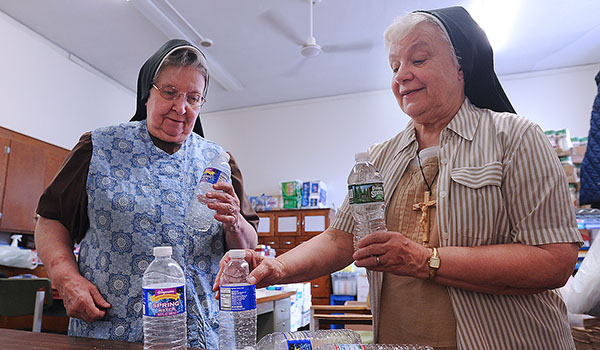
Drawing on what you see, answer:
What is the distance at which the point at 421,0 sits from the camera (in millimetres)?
4988

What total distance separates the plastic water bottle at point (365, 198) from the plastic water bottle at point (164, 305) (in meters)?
0.50

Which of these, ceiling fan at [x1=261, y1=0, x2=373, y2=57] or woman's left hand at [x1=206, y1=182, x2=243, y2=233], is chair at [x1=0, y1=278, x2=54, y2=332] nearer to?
woman's left hand at [x1=206, y1=182, x2=243, y2=233]

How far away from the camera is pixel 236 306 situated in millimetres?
1022

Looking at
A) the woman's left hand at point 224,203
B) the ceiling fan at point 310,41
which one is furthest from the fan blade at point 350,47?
the woman's left hand at point 224,203

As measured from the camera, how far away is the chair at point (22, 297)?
10.6ft

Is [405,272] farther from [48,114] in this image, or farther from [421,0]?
[48,114]

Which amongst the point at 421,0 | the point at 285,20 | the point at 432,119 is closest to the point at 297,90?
the point at 285,20

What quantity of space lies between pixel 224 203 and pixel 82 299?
0.53 m

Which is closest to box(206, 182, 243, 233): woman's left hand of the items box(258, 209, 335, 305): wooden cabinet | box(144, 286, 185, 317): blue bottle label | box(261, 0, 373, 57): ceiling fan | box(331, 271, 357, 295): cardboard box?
box(144, 286, 185, 317): blue bottle label

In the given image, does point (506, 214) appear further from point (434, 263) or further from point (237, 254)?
point (237, 254)

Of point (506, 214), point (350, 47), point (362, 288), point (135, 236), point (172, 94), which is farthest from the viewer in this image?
point (362, 288)

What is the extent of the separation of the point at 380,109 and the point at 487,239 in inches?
261

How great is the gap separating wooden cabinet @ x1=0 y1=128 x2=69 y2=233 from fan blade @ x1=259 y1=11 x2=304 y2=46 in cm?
342

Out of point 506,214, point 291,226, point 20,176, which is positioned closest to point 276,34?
point 291,226
